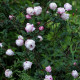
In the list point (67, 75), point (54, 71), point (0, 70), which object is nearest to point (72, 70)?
point (67, 75)

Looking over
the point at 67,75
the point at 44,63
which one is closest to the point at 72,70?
the point at 67,75

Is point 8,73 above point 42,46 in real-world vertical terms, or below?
below

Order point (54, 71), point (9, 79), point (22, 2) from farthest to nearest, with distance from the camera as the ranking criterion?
point (22, 2), point (9, 79), point (54, 71)

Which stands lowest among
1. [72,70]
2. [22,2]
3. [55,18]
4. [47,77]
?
[47,77]

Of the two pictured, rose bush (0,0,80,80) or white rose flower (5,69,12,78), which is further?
white rose flower (5,69,12,78)

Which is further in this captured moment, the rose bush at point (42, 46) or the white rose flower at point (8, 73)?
the white rose flower at point (8, 73)

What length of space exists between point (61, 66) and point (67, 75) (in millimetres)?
125

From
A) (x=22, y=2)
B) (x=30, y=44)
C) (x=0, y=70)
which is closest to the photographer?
(x=30, y=44)

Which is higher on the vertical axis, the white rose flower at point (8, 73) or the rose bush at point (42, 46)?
the rose bush at point (42, 46)

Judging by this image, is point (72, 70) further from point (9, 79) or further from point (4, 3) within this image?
point (4, 3)

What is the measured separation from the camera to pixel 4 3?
1.97m

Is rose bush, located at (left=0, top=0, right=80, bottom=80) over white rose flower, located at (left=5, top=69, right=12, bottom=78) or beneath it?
over

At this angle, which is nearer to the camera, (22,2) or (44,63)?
(44,63)

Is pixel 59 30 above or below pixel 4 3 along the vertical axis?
below
